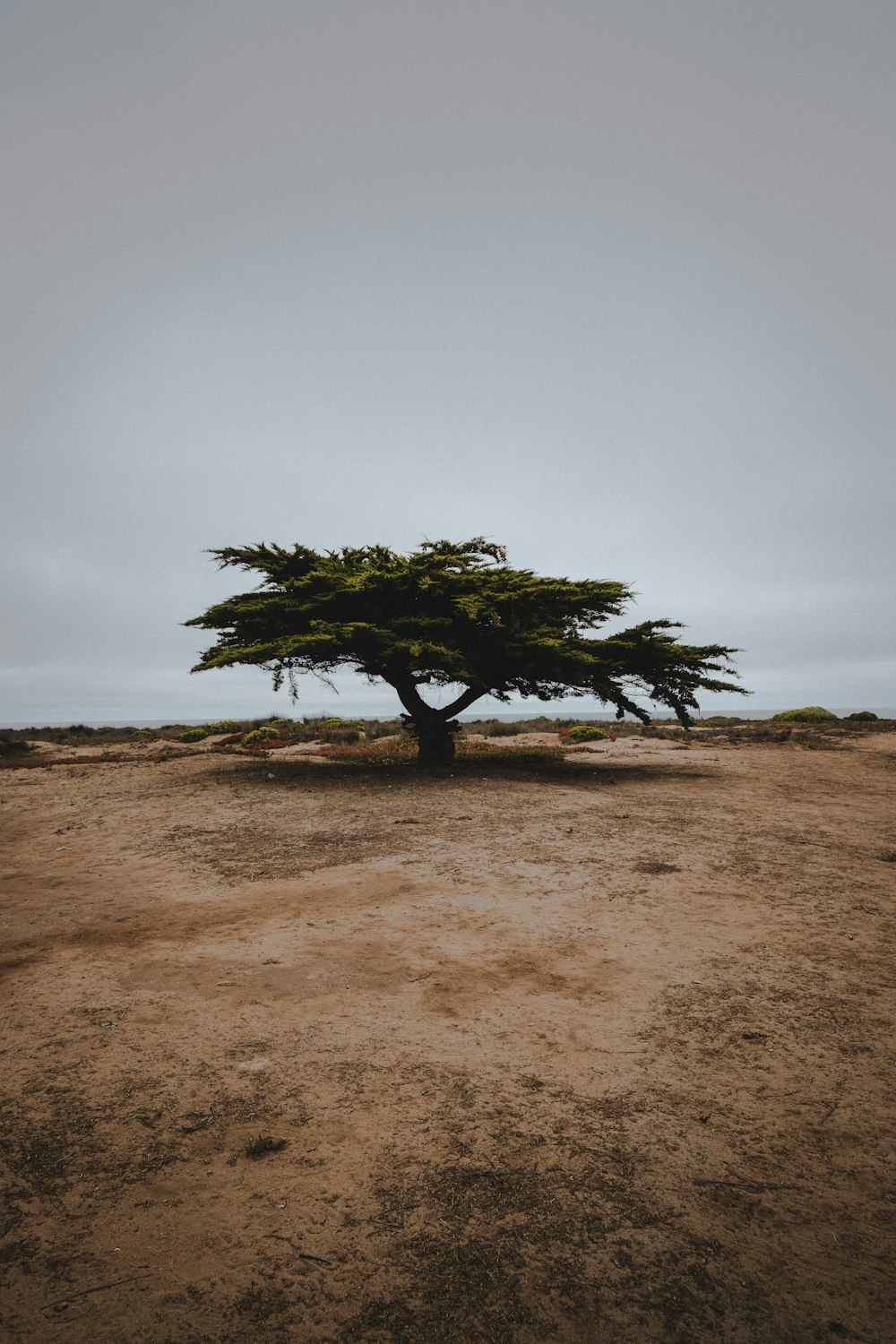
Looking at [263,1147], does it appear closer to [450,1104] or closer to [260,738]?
[450,1104]

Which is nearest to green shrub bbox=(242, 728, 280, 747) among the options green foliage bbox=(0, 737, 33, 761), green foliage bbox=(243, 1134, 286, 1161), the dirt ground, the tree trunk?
green foliage bbox=(0, 737, 33, 761)

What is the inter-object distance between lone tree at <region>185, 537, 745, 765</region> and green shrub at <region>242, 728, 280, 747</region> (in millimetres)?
9797

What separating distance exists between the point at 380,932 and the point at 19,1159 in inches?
114

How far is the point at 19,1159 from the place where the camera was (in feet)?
8.99

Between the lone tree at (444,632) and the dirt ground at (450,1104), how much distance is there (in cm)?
677

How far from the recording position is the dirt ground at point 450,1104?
2.17 meters

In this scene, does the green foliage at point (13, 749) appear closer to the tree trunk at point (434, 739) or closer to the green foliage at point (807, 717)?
the tree trunk at point (434, 739)

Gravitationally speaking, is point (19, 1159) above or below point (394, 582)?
below

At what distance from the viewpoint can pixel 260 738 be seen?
25.4 m

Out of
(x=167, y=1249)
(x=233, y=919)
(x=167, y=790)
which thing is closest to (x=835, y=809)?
(x=233, y=919)

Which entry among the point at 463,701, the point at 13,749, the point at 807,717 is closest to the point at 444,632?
the point at 463,701

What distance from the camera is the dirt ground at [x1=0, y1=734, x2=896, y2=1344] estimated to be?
2.17 meters

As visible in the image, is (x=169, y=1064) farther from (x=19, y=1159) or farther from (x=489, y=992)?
(x=489, y=992)

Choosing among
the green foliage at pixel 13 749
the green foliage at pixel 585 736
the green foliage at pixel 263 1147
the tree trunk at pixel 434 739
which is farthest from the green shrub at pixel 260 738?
the green foliage at pixel 263 1147
